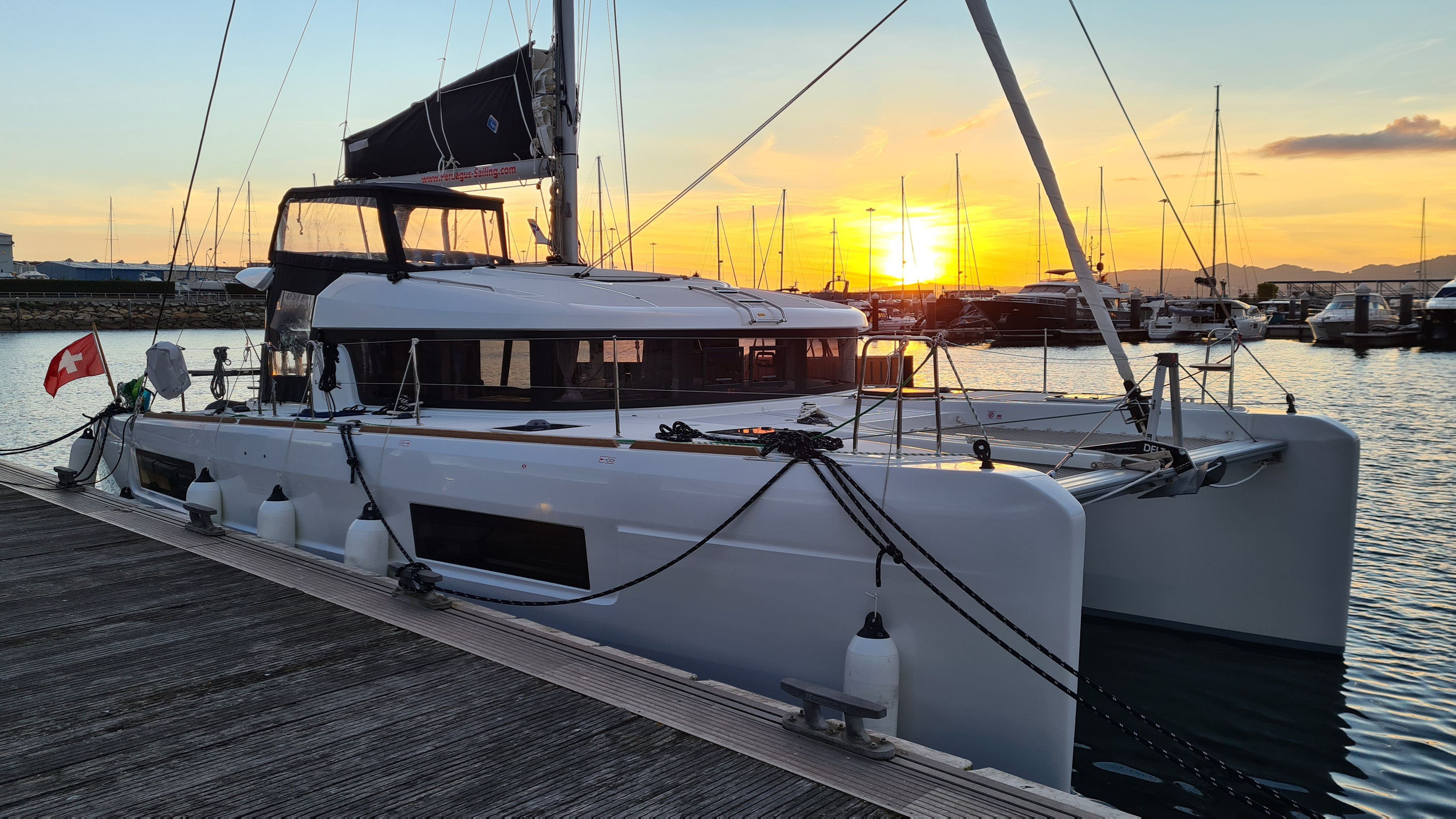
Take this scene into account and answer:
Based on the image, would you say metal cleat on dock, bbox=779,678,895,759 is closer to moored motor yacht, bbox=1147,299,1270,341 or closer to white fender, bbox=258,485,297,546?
white fender, bbox=258,485,297,546

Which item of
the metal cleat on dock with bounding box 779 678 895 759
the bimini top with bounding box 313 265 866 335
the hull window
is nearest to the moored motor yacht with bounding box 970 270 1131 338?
the bimini top with bounding box 313 265 866 335

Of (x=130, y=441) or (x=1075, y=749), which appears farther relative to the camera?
(x=130, y=441)

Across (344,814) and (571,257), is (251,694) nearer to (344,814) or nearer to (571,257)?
(344,814)

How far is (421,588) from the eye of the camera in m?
6.00

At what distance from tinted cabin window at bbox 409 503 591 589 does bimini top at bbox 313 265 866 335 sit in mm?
1427

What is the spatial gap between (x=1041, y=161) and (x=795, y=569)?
315 centimetres

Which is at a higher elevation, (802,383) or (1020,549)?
(802,383)

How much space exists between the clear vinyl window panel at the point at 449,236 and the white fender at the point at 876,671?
5.76 metres

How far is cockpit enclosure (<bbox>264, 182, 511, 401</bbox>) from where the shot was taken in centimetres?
841

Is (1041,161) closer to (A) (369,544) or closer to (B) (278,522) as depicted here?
(A) (369,544)

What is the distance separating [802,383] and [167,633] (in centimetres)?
470

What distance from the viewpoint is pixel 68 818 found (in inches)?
140

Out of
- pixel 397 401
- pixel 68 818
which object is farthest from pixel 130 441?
pixel 68 818

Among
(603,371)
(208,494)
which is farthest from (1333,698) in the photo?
(208,494)
